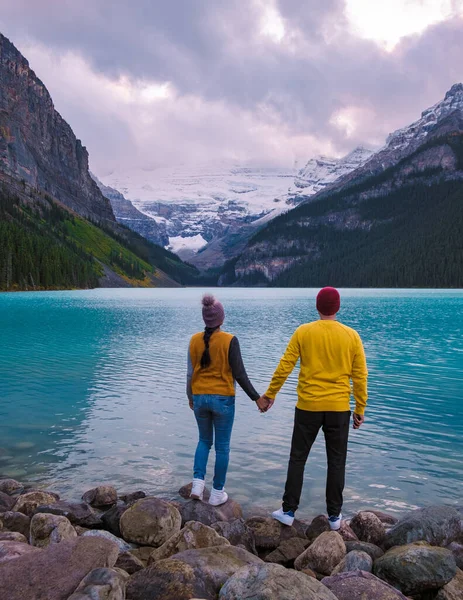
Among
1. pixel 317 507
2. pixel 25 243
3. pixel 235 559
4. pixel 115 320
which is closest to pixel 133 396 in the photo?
pixel 317 507

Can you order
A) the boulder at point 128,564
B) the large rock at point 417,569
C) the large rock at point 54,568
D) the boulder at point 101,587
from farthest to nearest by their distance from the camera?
the boulder at point 128,564 < the large rock at point 417,569 < the large rock at point 54,568 < the boulder at point 101,587

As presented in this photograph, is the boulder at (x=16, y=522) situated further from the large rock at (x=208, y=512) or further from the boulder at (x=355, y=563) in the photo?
the boulder at (x=355, y=563)

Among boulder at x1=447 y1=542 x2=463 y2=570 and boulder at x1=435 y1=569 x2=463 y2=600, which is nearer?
boulder at x1=435 y1=569 x2=463 y2=600

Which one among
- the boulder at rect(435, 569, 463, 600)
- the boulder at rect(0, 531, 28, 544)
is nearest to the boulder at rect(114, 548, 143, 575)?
the boulder at rect(0, 531, 28, 544)

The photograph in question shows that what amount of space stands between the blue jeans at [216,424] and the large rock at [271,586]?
3978 mm

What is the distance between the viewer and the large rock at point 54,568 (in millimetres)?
5609

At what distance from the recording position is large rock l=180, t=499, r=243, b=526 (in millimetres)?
9586

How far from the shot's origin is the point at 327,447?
29.3 ft

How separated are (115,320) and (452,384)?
1687 inches

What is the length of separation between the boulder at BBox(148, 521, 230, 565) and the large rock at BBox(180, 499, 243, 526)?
4.62 ft

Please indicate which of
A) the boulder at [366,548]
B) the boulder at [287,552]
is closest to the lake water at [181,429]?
the boulder at [287,552]

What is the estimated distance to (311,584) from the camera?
5484 millimetres

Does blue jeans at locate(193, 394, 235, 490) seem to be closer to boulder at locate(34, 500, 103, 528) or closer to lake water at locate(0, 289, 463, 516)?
lake water at locate(0, 289, 463, 516)

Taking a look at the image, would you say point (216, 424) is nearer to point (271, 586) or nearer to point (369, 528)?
point (369, 528)
